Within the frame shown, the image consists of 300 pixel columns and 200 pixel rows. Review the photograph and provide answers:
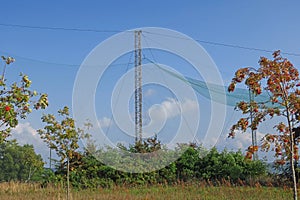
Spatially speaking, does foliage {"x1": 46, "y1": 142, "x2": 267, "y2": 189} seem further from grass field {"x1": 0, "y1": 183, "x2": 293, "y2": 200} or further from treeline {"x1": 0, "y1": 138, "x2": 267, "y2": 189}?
grass field {"x1": 0, "y1": 183, "x2": 293, "y2": 200}

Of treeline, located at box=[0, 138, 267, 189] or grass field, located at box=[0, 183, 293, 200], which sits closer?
grass field, located at box=[0, 183, 293, 200]

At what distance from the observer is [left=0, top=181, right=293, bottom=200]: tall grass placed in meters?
8.28

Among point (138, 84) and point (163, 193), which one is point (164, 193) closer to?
point (163, 193)

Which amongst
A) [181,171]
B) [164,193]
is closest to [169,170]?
[181,171]

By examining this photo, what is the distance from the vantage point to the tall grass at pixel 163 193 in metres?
8.28

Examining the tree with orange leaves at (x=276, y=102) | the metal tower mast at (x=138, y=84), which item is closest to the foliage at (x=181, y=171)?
the metal tower mast at (x=138, y=84)

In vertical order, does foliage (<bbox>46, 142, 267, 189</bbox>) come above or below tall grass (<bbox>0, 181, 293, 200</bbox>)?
above

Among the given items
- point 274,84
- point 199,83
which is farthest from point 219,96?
point 274,84

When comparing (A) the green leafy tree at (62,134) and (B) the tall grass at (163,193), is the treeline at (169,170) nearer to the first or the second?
(B) the tall grass at (163,193)

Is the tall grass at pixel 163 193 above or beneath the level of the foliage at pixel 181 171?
beneath

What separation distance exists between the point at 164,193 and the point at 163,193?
0.02 metres

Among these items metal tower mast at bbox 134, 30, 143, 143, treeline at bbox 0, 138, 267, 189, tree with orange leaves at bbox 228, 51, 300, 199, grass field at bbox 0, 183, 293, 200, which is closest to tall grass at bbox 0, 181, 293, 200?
grass field at bbox 0, 183, 293, 200

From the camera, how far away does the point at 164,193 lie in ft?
29.8

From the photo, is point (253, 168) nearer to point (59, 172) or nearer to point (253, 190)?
point (253, 190)
